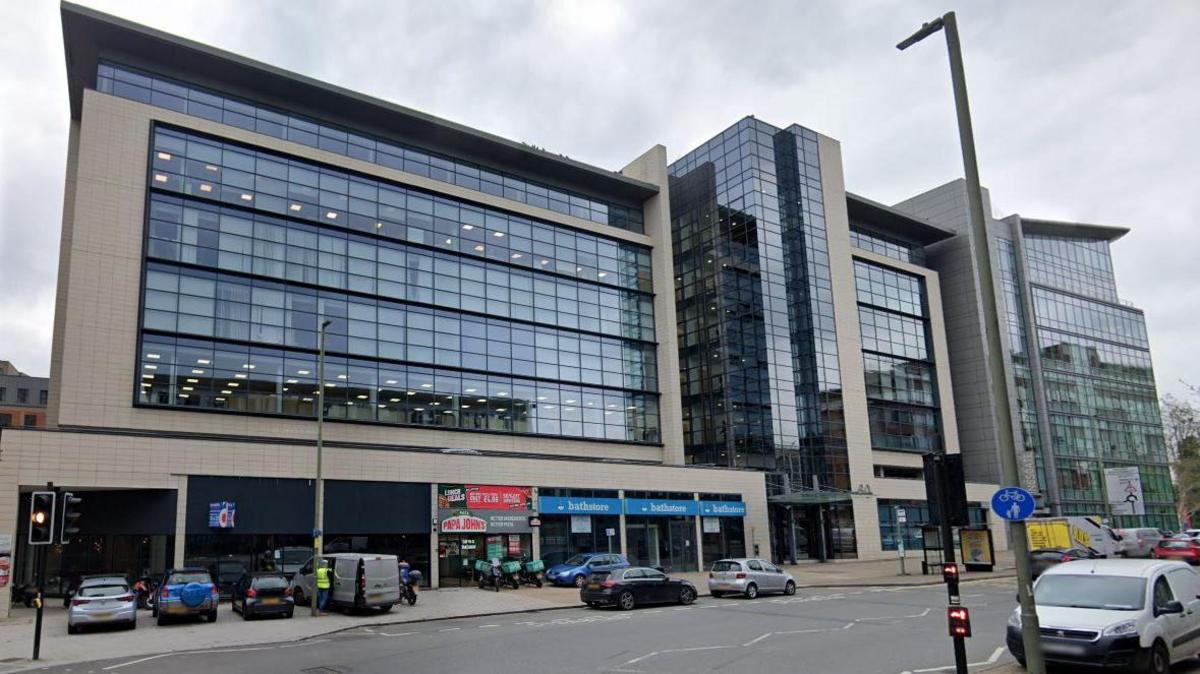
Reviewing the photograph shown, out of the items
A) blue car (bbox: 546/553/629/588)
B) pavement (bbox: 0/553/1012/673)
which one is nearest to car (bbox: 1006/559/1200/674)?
pavement (bbox: 0/553/1012/673)

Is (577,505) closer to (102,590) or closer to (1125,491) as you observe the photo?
(102,590)

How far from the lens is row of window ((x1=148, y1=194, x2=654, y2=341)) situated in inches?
1499

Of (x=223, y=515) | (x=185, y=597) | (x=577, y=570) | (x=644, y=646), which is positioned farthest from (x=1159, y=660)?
(x=223, y=515)

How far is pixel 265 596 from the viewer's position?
24922 mm

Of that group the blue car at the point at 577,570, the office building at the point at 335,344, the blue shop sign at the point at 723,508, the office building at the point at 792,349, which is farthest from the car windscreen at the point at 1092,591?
the office building at the point at 792,349

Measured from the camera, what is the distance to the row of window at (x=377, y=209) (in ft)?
127

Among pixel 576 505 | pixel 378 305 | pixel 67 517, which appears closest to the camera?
pixel 67 517

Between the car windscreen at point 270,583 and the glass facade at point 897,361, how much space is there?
44.7 metres

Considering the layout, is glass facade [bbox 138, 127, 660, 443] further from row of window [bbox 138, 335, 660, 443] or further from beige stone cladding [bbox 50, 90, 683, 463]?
beige stone cladding [bbox 50, 90, 683, 463]

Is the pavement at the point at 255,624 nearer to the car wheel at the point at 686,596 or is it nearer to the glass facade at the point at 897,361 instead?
the car wheel at the point at 686,596

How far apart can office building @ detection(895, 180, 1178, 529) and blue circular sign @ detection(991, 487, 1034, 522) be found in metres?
62.3

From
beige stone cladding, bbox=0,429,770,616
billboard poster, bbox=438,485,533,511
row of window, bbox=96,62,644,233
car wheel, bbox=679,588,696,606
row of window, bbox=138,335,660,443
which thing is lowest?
car wheel, bbox=679,588,696,606

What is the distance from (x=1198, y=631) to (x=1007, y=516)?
5411 millimetres

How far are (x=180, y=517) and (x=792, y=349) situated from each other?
38.4 meters
